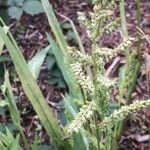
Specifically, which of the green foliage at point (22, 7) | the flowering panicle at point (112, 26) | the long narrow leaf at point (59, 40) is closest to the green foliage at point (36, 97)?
the long narrow leaf at point (59, 40)

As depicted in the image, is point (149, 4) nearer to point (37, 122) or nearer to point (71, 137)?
point (37, 122)

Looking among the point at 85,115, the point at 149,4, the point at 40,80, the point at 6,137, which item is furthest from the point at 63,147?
the point at 149,4

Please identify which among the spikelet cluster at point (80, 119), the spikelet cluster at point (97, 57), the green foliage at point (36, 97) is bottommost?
the green foliage at point (36, 97)

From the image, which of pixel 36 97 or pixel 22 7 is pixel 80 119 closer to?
pixel 36 97

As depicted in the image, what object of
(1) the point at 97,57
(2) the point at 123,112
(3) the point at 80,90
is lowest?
(3) the point at 80,90

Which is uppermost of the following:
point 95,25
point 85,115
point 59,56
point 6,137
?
point 95,25

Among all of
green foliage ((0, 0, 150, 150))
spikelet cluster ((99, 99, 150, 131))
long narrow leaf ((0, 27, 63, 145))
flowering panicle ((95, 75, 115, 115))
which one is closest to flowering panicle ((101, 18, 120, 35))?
green foliage ((0, 0, 150, 150))

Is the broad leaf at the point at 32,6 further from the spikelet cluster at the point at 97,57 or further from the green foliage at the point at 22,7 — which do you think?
the spikelet cluster at the point at 97,57

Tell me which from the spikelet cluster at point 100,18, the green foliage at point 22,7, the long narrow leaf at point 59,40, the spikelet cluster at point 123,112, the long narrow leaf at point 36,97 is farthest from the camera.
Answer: the green foliage at point 22,7

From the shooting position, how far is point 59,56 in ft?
4.91

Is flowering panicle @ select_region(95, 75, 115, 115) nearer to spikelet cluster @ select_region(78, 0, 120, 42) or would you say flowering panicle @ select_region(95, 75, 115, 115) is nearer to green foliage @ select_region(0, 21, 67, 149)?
spikelet cluster @ select_region(78, 0, 120, 42)

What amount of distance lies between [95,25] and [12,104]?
1.99 feet

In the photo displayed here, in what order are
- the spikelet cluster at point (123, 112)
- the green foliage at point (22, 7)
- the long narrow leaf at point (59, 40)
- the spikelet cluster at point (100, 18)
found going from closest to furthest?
the spikelet cluster at point (100, 18)
the spikelet cluster at point (123, 112)
the long narrow leaf at point (59, 40)
the green foliage at point (22, 7)

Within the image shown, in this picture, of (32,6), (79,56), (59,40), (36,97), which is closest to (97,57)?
(79,56)
